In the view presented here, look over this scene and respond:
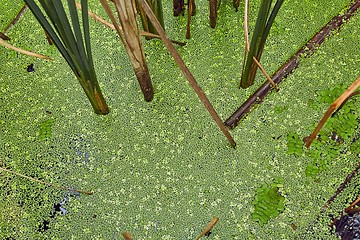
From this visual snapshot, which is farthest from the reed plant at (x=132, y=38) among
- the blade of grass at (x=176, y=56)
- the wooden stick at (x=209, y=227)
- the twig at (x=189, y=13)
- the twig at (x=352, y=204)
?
the twig at (x=352, y=204)

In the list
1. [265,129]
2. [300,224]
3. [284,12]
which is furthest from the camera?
[284,12]

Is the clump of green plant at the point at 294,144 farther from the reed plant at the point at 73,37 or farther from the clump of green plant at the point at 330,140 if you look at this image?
the reed plant at the point at 73,37

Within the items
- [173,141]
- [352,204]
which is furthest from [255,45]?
[352,204]

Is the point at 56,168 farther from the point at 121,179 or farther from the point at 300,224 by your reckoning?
the point at 300,224

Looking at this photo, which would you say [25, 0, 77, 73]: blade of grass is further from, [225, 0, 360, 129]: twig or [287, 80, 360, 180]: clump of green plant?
[287, 80, 360, 180]: clump of green plant

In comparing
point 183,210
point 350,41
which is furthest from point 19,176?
point 350,41

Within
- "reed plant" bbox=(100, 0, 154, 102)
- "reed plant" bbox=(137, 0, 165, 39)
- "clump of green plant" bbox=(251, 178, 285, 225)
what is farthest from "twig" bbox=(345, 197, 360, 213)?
"reed plant" bbox=(137, 0, 165, 39)
